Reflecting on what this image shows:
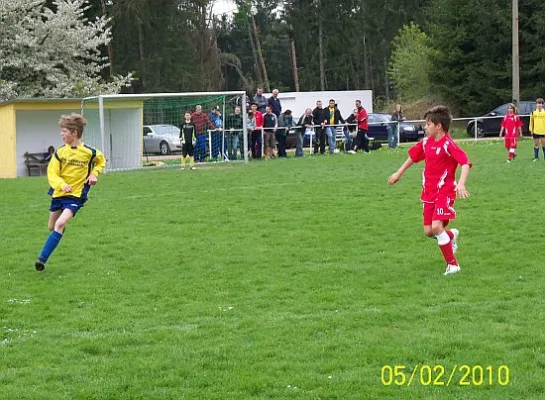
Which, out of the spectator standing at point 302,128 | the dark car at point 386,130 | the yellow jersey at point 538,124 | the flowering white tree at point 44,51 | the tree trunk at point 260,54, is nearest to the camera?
the yellow jersey at point 538,124

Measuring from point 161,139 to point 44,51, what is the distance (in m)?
7.19

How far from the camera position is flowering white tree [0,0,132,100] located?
120 ft

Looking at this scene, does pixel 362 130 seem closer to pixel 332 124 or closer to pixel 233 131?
pixel 332 124

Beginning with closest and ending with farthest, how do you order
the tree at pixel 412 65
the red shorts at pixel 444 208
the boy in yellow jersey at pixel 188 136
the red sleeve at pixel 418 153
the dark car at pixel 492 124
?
the red shorts at pixel 444 208, the red sleeve at pixel 418 153, the boy in yellow jersey at pixel 188 136, the dark car at pixel 492 124, the tree at pixel 412 65

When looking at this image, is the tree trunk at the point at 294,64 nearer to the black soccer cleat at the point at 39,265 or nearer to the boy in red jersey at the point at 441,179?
the black soccer cleat at the point at 39,265

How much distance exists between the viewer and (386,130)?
127 feet

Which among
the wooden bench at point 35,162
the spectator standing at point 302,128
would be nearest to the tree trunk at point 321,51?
the spectator standing at point 302,128

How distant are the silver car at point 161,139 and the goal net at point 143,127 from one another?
135 cm

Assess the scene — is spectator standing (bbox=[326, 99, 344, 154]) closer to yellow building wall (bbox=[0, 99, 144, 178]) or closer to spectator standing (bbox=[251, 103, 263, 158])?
spectator standing (bbox=[251, 103, 263, 158])

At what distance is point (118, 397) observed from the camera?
575cm

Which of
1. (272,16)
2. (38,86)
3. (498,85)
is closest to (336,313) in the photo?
(38,86)

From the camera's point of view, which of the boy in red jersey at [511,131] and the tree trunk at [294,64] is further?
the tree trunk at [294,64]

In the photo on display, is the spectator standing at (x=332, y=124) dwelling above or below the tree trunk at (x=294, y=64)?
below

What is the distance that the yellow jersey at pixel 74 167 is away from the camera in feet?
34.0
